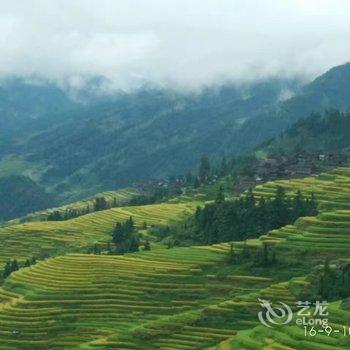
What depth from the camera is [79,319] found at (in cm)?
8181

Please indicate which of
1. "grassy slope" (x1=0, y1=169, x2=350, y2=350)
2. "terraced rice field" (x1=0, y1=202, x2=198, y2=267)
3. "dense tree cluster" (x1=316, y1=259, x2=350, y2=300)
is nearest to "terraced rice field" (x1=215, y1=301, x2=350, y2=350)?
"grassy slope" (x1=0, y1=169, x2=350, y2=350)

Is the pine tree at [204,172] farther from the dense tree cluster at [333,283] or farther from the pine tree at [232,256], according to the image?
the dense tree cluster at [333,283]

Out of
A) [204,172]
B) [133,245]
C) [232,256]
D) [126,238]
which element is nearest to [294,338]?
[232,256]

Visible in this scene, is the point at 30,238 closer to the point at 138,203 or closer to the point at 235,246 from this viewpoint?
the point at 138,203

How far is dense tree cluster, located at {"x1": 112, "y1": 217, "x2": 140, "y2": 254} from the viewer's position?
11019cm

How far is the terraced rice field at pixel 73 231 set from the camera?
135750 mm

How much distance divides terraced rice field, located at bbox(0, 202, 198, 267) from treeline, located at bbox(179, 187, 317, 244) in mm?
20029

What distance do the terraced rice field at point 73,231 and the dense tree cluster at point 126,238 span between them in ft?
16.4

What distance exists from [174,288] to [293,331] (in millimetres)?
26106

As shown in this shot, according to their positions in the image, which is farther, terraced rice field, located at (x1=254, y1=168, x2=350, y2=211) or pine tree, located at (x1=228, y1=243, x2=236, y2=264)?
terraced rice field, located at (x1=254, y1=168, x2=350, y2=211)

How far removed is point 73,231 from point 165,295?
215 ft

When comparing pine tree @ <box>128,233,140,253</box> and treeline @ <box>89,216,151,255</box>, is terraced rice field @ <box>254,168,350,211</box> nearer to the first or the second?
treeline @ <box>89,216,151,255</box>

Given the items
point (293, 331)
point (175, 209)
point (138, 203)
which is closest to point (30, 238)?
point (175, 209)

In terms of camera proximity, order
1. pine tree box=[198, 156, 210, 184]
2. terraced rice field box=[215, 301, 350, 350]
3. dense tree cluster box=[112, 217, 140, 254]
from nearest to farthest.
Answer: terraced rice field box=[215, 301, 350, 350] → dense tree cluster box=[112, 217, 140, 254] → pine tree box=[198, 156, 210, 184]
